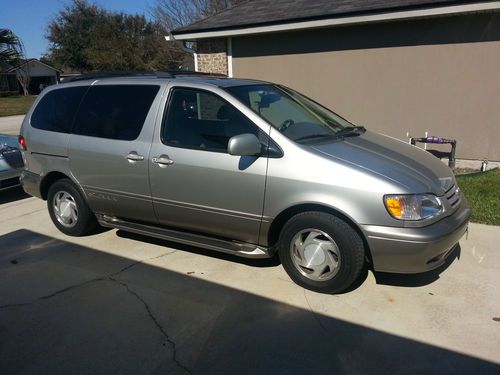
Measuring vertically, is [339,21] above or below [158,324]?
above

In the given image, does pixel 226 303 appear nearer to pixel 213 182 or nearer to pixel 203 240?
pixel 203 240

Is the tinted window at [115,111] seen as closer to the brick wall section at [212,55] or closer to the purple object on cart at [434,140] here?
the purple object on cart at [434,140]

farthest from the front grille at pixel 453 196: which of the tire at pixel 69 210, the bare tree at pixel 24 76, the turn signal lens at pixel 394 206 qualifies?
the bare tree at pixel 24 76

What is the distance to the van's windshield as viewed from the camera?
12.7 feet

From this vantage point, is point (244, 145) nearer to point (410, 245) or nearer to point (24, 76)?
point (410, 245)

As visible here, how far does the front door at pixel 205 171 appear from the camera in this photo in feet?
12.3

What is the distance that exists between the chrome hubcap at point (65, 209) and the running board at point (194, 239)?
0.42 meters

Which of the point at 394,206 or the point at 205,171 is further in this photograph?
the point at 205,171

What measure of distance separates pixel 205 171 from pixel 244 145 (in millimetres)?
542

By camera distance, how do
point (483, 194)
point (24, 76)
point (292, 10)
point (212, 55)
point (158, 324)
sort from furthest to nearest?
point (24, 76)
point (212, 55)
point (292, 10)
point (483, 194)
point (158, 324)

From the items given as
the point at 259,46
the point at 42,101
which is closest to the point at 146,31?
the point at 259,46

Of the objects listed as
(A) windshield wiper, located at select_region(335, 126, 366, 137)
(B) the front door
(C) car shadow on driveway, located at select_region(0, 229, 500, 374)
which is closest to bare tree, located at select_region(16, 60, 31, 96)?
(B) the front door

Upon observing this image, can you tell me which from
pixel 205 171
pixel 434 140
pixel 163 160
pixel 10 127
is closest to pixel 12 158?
pixel 163 160

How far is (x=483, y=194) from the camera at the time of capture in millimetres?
6125
